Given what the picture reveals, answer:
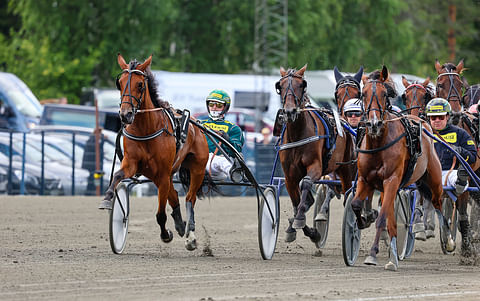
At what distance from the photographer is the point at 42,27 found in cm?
3281

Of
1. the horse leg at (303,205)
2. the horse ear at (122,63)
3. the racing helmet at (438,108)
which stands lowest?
the horse leg at (303,205)

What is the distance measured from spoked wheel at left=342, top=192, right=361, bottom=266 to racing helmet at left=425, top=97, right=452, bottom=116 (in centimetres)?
167

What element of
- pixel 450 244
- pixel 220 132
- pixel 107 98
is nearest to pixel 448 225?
pixel 450 244

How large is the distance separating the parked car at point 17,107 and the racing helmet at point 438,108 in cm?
1395

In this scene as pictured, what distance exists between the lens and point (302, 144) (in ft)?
35.3

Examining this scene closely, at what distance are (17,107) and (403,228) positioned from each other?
48.6 ft

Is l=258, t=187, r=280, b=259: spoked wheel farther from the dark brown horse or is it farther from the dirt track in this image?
the dark brown horse

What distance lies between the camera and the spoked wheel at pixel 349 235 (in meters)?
9.73

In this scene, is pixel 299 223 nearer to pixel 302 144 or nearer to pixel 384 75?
pixel 302 144

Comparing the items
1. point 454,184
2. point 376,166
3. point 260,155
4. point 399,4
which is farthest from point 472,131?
point 399,4


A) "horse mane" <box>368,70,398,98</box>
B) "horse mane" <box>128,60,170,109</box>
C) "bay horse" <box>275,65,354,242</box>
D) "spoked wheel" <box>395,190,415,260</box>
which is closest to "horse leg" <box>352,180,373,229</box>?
"bay horse" <box>275,65,354,242</box>

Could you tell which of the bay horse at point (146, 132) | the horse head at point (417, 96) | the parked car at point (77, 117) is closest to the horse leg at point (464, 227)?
the horse head at point (417, 96)

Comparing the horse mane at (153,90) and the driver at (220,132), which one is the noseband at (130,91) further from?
the driver at (220,132)

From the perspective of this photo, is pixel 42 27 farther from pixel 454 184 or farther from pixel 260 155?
pixel 454 184
